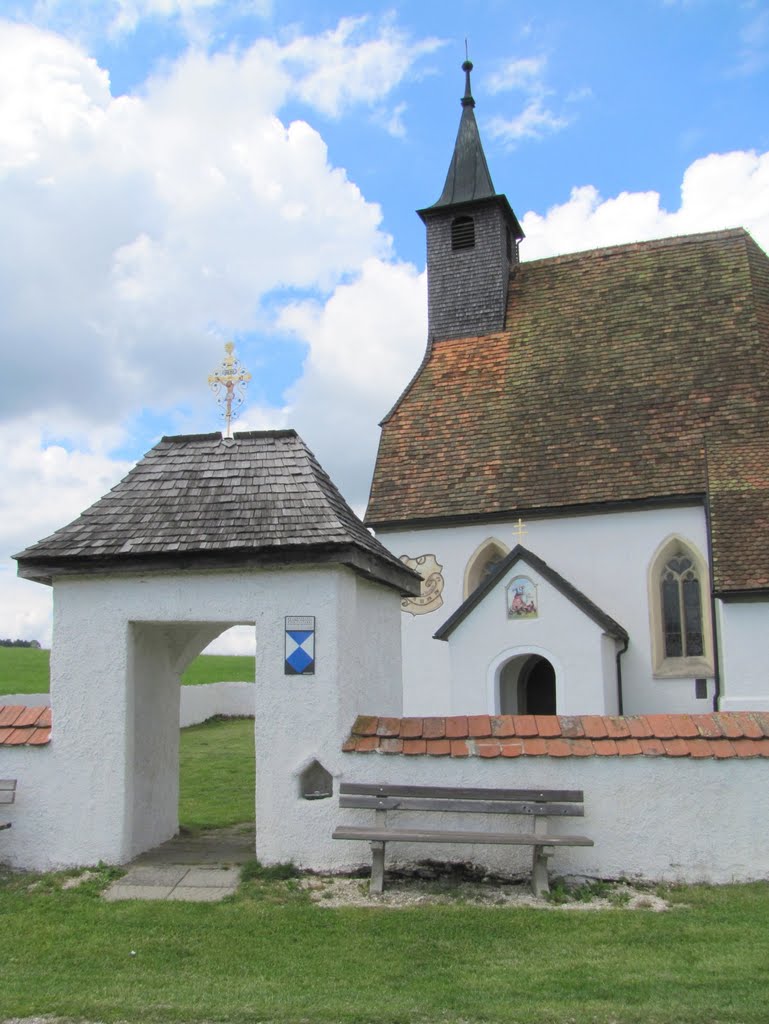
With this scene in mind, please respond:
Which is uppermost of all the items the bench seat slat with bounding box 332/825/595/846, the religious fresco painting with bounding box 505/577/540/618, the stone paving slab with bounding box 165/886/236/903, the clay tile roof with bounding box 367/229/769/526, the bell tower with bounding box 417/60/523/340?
the bell tower with bounding box 417/60/523/340

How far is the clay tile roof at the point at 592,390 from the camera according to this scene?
55.3 ft

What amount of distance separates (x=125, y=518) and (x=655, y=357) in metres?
12.6

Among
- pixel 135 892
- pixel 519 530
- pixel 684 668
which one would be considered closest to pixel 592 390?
pixel 519 530

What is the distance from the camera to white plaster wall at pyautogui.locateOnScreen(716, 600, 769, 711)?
14.0m

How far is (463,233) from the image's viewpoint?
22.3 meters

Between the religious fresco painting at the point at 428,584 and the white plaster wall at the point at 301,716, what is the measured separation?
9.37 metres

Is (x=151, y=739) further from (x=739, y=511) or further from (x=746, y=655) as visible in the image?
(x=739, y=511)

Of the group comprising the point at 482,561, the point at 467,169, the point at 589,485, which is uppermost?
the point at 467,169

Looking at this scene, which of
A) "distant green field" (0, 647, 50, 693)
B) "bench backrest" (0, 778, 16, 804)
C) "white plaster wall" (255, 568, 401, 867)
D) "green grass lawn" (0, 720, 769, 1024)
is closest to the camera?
"green grass lawn" (0, 720, 769, 1024)

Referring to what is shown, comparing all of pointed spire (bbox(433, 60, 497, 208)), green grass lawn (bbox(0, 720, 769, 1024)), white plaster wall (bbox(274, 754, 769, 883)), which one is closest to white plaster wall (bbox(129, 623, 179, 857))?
green grass lawn (bbox(0, 720, 769, 1024))

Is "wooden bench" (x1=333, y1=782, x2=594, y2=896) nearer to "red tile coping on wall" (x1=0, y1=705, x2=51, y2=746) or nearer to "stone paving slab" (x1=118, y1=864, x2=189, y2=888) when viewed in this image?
"stone paving slab" (x1=118, y1=864, x2=189, y2=888)

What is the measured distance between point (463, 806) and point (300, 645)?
1876 mm

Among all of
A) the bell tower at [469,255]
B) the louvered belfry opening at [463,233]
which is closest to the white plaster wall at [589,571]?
the bell tower at [469,255]

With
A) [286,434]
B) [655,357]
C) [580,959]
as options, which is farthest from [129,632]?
[655,357]
